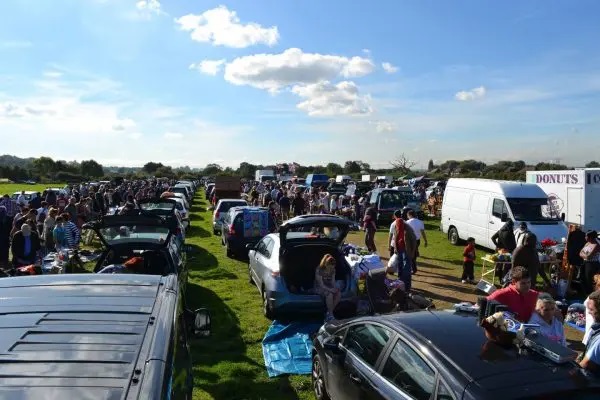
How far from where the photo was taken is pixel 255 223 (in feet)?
50.4

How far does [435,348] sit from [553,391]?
0.88 metres

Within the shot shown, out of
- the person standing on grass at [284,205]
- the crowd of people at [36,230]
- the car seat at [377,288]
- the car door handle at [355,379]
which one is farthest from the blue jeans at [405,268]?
the person standing on grass at [284,205]

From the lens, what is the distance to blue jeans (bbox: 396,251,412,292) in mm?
10971

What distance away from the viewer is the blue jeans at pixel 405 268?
10971 mm

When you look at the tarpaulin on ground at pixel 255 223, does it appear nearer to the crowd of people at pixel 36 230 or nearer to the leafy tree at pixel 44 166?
the crowd of people at pixel 36 230

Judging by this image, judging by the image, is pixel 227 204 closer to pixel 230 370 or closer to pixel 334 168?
pixel 230 370

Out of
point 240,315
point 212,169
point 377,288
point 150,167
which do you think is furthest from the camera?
point 212,169

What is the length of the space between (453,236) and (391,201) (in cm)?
592

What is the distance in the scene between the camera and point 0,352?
7.70 feet

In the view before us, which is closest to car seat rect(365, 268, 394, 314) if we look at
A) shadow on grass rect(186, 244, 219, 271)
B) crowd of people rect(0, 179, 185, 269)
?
shadow on grass rect(186, 244, 219, 271)

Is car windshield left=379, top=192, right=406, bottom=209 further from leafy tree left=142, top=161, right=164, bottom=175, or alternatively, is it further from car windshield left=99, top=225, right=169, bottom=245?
leafy tree left=142, top=161, right=164, bottom=175

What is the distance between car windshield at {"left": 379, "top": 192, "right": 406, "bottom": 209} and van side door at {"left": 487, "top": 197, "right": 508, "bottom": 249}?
8096 millimetres

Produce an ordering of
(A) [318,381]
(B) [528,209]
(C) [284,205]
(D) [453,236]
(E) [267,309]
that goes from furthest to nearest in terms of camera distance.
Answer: (C) [284,205], (D) [453,236], (B) [528,209], (E) [267,309], (A) [318,381]

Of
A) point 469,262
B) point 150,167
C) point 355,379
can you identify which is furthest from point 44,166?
point 355,379
